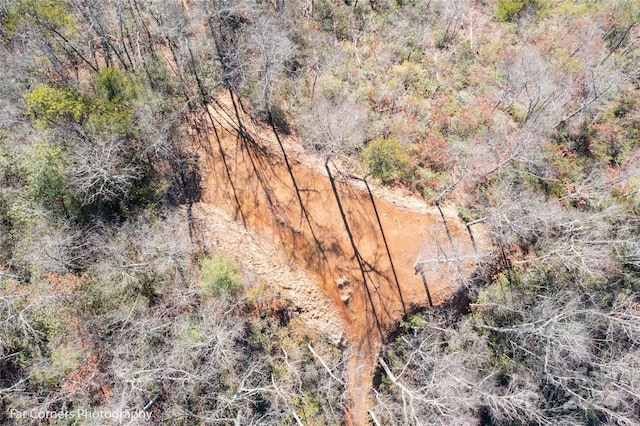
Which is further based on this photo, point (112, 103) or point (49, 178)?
point (112, 103)

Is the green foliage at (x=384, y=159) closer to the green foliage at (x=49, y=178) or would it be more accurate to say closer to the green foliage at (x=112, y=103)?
the green foliage at (x=112, y=103)

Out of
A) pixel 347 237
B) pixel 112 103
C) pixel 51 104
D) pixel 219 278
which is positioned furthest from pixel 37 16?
pixel 347 237

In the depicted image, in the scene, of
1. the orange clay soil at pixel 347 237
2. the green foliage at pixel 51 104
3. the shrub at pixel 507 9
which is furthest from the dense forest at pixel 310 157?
the shrub at pixel 507 9

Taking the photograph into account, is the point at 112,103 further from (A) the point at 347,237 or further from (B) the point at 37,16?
(A) the point at 347,237

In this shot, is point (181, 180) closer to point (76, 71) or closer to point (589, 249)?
point (76, 71)

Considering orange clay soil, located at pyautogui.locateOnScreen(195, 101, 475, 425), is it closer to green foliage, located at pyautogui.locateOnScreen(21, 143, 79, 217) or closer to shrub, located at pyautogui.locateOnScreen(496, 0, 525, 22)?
green foliage, located at pyautogui.locateOnScreen(21, 143, 79, 217)

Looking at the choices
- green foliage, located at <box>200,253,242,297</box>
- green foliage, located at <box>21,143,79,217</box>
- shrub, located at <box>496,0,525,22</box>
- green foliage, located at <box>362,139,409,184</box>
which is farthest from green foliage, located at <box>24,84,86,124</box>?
shrub, located at <box>496,0,525,22</box>

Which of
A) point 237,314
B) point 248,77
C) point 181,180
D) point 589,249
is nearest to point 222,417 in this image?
point 237,314
